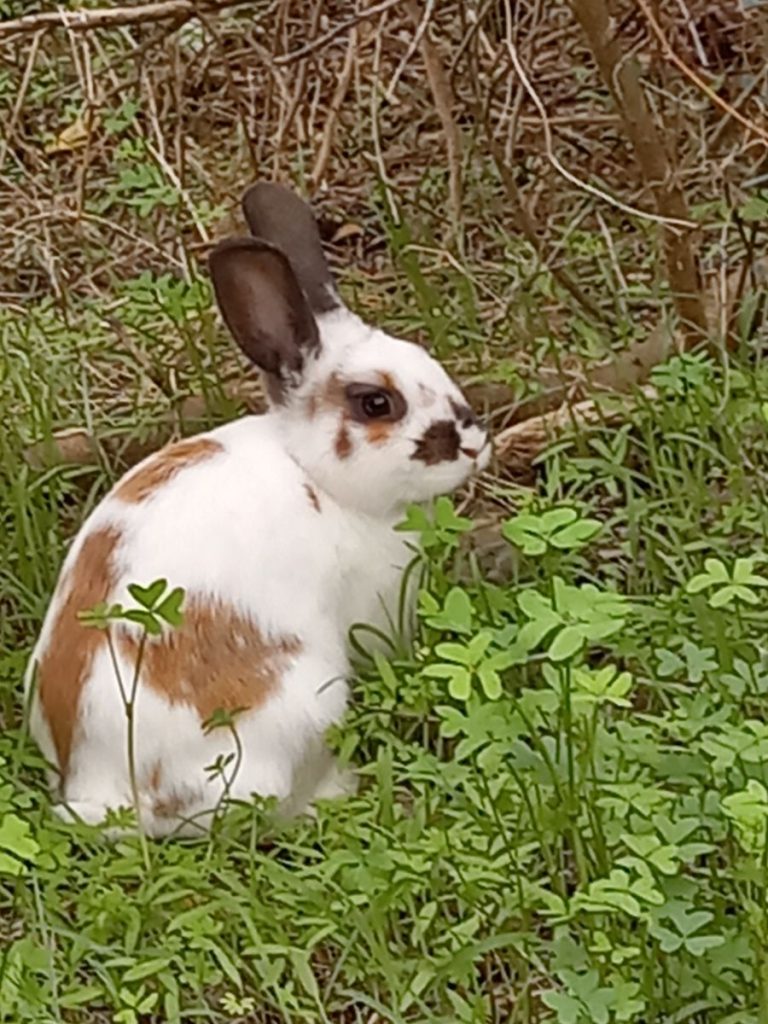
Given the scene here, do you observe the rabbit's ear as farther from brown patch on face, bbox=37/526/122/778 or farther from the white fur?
brown patch on face, bbox=37/526/122/778

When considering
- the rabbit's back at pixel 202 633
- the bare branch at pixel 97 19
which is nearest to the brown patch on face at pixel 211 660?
the rabbit's back at pixel 202 633

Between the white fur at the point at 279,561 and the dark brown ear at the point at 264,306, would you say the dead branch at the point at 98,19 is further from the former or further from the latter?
the white fur at the point at 279,561

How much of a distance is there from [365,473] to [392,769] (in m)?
0.50

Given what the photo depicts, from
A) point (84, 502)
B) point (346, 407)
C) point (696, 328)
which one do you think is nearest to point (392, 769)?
point (346, 407)

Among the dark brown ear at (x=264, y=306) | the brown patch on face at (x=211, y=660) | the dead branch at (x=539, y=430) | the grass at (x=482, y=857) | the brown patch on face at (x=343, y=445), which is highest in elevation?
the dark brown ear at (x=264, y=306)

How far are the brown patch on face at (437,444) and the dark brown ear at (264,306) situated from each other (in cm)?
25

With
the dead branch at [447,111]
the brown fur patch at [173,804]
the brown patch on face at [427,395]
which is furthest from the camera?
the dead branch at [447,111]

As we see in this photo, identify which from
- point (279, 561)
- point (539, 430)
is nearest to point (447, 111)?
point (539, 430)

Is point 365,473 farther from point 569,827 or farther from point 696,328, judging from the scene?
point 696,328

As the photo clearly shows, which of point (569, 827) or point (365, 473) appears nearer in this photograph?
point (569, 827)

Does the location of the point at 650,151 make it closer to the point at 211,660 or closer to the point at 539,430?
the point at 539,430

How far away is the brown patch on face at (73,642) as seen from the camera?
10.7 feet

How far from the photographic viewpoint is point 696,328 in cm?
428

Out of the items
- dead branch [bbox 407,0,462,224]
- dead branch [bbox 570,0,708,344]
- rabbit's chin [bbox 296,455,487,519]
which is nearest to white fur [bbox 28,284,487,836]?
rabbit's chin [bbox 296,455,487,519]
